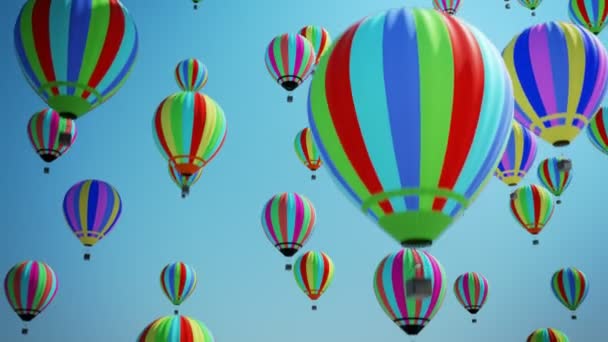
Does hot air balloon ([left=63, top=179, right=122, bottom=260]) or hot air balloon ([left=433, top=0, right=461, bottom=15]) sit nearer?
hot air balloon ([left=63, top=179, right=122, bottom=260])

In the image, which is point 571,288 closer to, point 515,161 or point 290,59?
point 515,161

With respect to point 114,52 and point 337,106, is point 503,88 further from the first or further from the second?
point 114,52

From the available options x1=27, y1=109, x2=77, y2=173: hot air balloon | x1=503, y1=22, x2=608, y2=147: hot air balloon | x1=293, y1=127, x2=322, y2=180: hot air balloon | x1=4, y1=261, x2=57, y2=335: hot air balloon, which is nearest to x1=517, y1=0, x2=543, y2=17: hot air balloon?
x1=503, y1=22, x2=608, y2=147: hot air balloon

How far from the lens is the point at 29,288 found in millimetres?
25141

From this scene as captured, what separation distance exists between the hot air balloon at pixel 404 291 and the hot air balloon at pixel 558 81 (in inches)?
197

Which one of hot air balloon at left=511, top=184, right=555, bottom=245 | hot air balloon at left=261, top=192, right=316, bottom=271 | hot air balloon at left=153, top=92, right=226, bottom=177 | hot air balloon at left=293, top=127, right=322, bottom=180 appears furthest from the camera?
hot air balloon at left=293, top=127, right=322, bottom=180

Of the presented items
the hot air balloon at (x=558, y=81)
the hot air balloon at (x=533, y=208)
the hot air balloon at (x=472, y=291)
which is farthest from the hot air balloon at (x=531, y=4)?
the hot air balloon at (x=472, y=291)

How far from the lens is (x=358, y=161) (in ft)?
35.1

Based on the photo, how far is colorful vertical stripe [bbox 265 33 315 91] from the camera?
23.7 m

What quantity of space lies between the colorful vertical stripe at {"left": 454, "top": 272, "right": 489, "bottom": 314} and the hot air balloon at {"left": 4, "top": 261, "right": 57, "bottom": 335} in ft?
46.4

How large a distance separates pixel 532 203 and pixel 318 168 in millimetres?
7090

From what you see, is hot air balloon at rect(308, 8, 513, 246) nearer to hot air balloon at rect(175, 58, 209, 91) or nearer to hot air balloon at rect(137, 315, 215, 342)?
hot air balloon at rect(137, 315, 215, 342)

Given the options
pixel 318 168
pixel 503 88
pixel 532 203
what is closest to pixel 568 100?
pixel 503 88

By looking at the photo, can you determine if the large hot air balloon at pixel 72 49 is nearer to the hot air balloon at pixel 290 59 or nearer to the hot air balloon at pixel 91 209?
the hot air balloon at pixel 91 209
